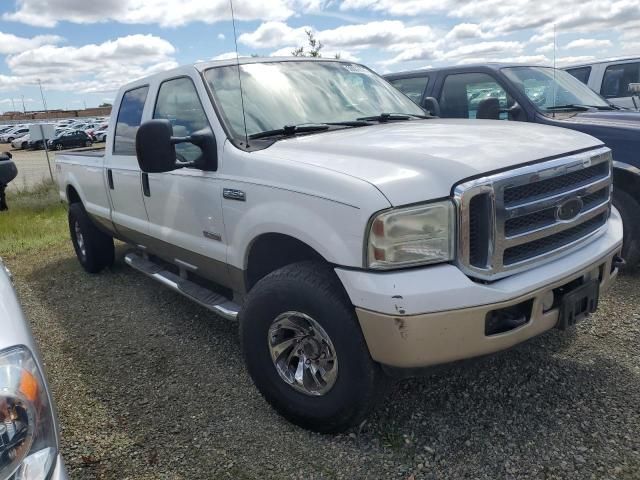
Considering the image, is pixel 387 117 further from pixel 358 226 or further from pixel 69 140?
pixel 69 140

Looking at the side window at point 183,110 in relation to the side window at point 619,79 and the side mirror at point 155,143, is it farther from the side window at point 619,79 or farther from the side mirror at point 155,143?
the side window at point 619,79

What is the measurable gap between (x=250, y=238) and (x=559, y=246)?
1539 mm

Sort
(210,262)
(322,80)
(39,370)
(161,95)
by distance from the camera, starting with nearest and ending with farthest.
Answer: (39,370), (210,262), (322,80), (161,95)

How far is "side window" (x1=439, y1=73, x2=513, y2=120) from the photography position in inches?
220

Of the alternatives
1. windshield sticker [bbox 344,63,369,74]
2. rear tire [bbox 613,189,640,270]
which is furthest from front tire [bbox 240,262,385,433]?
rear tire [bbox 613,189,640,270]

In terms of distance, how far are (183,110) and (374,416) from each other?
7.58 ft

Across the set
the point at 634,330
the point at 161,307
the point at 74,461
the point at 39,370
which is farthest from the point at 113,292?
the point at 634,330

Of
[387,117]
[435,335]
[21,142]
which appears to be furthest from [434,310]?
[21,142]

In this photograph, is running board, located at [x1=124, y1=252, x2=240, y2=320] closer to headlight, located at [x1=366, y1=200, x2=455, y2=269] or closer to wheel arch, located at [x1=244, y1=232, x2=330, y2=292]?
wheel arch, located at [x1=244, y1=232, x2=330, y2=292]

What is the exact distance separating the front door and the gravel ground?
2.23ft

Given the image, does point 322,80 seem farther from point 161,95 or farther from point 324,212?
point 324,212

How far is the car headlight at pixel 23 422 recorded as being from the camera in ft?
4.50

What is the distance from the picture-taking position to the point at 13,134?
46312 millimetres

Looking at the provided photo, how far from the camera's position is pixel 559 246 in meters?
2.63
